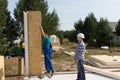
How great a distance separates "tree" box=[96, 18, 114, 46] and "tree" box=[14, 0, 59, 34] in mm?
10607

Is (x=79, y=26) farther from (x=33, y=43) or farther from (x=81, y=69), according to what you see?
(x=81, y=69)

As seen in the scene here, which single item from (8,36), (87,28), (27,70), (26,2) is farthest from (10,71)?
(87,28)

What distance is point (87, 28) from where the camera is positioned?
38.2 metres

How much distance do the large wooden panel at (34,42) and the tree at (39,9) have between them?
15.7 metres

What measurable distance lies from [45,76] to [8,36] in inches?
612

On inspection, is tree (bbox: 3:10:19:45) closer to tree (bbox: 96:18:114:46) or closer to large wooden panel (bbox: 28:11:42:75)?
tree (bbox: 96:18:114:46)

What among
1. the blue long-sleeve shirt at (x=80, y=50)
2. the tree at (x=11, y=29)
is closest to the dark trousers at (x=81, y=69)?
the blue long-sleeve shirt at (x=80, y=50)

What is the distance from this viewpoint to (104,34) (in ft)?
120

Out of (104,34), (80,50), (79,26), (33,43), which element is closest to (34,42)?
(33,43)

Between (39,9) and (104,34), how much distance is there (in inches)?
499

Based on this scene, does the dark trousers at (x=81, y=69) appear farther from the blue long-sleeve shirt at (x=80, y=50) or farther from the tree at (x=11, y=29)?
the tree at (x=11, y=29)

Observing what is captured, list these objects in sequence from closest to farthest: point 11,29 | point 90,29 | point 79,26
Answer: point 11,29
point 90,29
point 79,26

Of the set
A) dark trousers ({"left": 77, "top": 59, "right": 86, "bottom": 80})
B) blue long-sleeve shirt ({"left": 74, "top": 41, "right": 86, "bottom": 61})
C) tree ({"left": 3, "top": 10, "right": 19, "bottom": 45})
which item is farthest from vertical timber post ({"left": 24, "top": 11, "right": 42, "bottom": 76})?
tree ({"left": 3, "top": 10, "right": 19, "bottom": 45})

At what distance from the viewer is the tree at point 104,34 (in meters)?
A: 36.6
